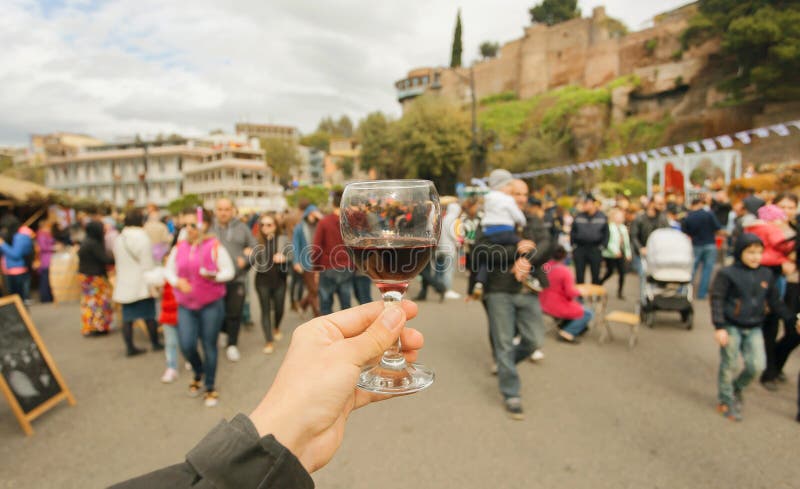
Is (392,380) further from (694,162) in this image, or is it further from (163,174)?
(163,174)

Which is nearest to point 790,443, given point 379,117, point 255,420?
point 255,420

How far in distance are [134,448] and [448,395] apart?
292 centimetres

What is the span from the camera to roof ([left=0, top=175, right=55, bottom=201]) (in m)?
11.7

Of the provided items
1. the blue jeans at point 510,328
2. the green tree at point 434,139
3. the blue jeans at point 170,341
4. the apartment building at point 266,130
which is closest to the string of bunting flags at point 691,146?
the blue jeans at point 510,328

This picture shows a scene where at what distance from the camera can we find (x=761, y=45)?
93.5 feet

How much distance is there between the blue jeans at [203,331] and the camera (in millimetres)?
4297

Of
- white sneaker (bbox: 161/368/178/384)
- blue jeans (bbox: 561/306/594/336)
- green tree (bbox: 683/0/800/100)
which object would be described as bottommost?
white sneaker (bbox: 161/368/178/384)

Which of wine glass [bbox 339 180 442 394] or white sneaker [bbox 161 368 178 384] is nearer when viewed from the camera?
wine glass [bbox 339 180 442 394]

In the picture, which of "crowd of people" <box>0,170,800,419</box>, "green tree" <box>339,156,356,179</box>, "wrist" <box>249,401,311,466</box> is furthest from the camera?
"green tree" <box>339,156,356,179</box>

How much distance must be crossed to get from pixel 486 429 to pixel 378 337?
2.93 metres

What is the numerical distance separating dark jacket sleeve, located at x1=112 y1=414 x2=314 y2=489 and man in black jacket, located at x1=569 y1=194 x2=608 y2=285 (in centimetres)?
803

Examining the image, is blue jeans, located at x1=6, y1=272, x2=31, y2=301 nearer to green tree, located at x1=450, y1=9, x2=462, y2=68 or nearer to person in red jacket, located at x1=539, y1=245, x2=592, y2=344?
person in red jacket, located at x1=539, y1=245, x2=592, y2=344

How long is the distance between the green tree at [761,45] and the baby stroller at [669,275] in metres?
29.9

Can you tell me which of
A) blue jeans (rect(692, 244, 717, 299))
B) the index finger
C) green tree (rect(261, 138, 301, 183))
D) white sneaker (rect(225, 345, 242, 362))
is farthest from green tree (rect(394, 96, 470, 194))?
green tree (rect(261, 138, 301, 183))
